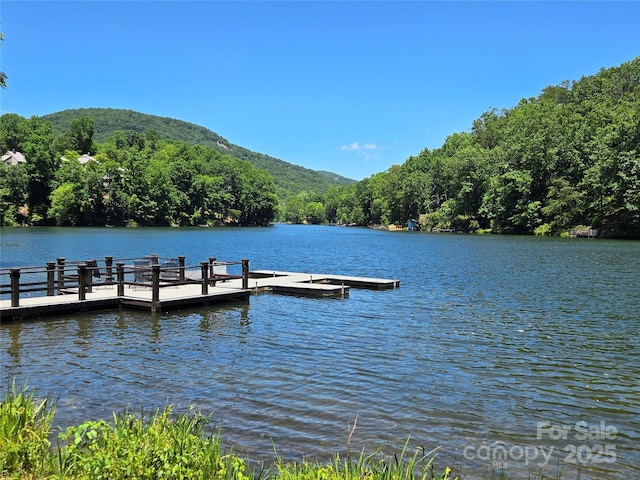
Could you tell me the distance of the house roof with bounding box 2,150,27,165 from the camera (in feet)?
358

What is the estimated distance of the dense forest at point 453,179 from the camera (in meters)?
72.2

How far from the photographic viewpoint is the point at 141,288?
66.8 ft

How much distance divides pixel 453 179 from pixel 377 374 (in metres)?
103

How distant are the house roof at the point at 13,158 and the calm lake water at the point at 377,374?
110 meters

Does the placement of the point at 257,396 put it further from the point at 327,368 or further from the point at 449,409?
the point at 449,409

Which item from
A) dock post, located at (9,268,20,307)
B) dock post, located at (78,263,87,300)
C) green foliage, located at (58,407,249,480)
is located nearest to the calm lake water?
dock post, located at (78,263,87,300)

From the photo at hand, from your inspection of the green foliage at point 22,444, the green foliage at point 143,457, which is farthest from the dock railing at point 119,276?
the green foliage at point 143,457

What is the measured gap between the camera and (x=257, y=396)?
30.3ft

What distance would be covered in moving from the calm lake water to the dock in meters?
0.52

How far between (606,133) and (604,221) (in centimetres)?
1345

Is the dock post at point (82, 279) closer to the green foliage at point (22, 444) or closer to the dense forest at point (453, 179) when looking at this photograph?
the green foliage at point (22, 444)

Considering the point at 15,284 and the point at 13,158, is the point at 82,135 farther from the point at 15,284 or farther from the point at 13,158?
the point at 15,284

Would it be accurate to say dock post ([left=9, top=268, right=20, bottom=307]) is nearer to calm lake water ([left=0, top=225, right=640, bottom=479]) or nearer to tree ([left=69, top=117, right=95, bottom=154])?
calm lake water ([left=0, top=225, right=640, bottom=479])

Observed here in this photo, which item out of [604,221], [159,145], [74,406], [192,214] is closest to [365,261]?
[74,406]
